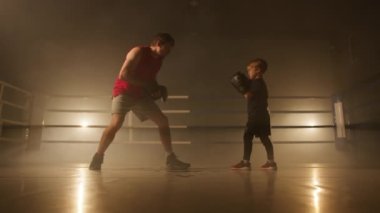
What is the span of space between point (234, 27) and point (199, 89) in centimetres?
98

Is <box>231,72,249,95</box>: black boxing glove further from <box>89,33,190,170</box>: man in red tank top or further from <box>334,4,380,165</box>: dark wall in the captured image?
<box>334,4,380,165</box>: dark wall

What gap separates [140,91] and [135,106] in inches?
3.6

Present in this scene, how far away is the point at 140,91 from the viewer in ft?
5.59

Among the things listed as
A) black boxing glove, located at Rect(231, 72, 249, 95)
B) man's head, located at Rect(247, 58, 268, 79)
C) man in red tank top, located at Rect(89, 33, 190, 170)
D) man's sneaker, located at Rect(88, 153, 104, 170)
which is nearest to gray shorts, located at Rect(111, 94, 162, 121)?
man in red tank top, located at Rect(89, 33, 190, 170)

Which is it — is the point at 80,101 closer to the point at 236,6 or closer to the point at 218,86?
the point at 218,86

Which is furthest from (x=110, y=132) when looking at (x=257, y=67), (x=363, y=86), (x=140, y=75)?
(x=363, y=86)

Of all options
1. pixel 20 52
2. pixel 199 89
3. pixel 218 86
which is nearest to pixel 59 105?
pixel 20 52

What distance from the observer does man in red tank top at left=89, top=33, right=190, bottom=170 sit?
A: 64.3 inches

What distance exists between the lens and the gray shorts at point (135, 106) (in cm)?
167

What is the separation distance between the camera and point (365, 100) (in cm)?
292

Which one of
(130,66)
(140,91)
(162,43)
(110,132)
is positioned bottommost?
(110,132)

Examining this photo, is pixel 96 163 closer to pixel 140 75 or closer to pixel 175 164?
pixel 175 164

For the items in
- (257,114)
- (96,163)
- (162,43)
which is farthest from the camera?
(257,114)

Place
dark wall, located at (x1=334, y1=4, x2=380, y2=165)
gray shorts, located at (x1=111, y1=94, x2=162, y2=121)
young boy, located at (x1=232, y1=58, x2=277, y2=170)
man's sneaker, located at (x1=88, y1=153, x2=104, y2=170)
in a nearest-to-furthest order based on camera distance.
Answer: man's sneaker, located at (x1=88, y1=153, x2=104, y2=170), gray shorts, located at (x1=111, y1=94, x2=162, y2=121), young boy, located at (x1=232, y1=58, x2=277, y2=170), dark wall, located at (x1=334, y1=4, x2=380, y2=165)
